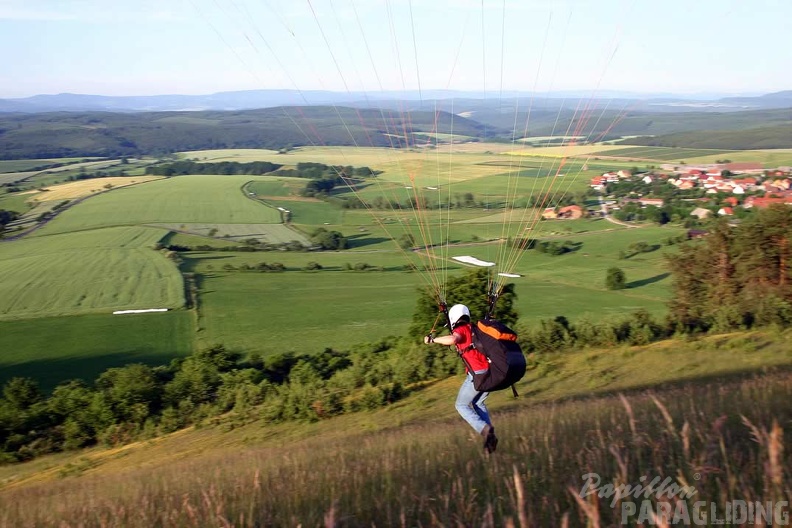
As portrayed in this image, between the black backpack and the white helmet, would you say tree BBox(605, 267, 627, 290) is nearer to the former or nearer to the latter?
the white helmet

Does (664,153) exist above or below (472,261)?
below

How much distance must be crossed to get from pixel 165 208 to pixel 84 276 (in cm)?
3236

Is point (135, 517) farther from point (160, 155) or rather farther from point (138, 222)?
point (160, 155)

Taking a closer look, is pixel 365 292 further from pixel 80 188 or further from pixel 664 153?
pixel 664 153

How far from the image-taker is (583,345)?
23938mm

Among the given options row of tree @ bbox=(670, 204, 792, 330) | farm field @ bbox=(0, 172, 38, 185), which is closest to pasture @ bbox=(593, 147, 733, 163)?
row of tree @ bbox=(670, 204, 792, 330)

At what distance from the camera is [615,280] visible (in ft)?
147

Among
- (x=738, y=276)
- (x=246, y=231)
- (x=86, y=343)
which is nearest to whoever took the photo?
(x=738, y=276)

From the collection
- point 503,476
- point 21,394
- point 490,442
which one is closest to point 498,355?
point 490,442

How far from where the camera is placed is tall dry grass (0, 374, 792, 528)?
3887 millimetres

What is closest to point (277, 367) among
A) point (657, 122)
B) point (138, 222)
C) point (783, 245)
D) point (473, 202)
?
point (783, 245)

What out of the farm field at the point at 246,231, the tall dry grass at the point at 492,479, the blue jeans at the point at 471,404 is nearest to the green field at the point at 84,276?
the farm field at the point at 246,231

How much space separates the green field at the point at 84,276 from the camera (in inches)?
1727

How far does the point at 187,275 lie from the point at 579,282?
28254mm
